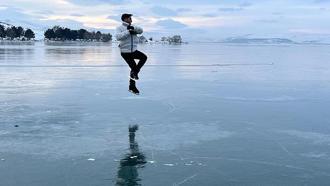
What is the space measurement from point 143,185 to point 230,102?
678 cm

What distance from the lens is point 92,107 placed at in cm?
1064

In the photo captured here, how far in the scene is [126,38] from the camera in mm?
10172

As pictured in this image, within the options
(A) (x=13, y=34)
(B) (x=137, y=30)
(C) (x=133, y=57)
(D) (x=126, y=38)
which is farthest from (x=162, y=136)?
(A) (x=13, y=34)

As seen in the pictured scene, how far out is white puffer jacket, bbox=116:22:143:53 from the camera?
394 inches

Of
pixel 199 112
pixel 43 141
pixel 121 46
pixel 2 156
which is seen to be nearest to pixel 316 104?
pixel 199 112

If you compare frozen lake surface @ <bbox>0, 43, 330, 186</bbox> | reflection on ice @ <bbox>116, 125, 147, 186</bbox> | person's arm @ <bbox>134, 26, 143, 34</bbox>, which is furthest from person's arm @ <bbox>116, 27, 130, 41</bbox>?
reflection on ice @ <bbox>116, 125, 147, 186</bbox>

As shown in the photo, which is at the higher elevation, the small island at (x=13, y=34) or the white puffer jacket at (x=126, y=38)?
the white puffer jacket at (x=126, y=38)

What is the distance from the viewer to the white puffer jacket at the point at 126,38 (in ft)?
32.8

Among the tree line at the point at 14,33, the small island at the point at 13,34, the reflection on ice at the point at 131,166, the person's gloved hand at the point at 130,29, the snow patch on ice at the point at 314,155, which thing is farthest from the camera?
the small island at the point at 13,34

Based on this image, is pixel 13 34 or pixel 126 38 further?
pixel 13 34

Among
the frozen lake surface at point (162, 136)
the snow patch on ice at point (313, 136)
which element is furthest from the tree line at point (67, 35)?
the snow patch on ice at point (313, 136)

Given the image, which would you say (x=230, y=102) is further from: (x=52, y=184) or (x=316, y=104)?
(x=52, y=184)

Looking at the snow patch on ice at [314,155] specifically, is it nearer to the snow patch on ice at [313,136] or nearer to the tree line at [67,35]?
the snow patch on ice at [313,136]

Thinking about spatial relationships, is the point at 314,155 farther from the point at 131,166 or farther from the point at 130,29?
the point at 130,29
